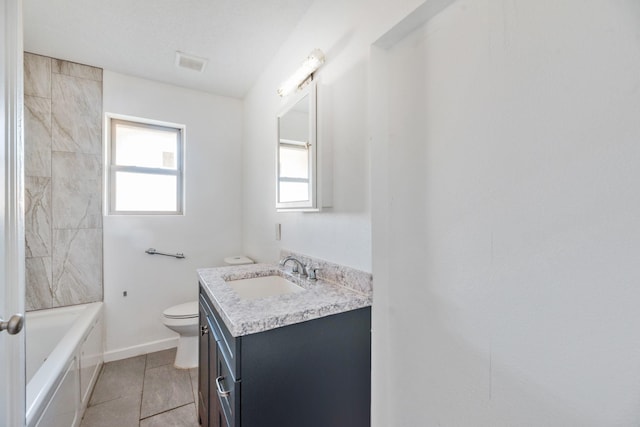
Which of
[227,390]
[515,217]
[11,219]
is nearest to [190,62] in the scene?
[11,219]

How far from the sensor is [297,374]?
36.1 inches

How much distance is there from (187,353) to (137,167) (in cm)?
176

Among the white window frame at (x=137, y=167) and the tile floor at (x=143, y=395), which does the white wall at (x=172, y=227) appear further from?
the tile floor at (x=143, y=395)

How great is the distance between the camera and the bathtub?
112 cm

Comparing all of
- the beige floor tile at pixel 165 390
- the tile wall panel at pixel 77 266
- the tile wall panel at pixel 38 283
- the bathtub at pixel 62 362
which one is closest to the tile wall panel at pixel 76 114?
the tile wall panel at pixel 77 266

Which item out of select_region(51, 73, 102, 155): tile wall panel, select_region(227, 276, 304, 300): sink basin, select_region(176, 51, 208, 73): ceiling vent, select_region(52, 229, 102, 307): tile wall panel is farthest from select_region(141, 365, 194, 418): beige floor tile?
select_region(176, 51, 208, 73): ceiling vent

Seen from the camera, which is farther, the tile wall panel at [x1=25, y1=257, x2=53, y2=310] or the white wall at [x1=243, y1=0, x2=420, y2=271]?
the tile wall panel at [x1=25, y1=257, x2=53, y2=310]

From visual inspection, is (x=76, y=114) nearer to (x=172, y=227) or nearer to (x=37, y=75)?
(x=37, y=75)

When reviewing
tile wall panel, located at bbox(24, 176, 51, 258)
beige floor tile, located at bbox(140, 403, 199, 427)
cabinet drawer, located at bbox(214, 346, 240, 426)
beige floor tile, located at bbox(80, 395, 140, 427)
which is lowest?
beige floor tile, located at bbox(140, 403, 199, 427)

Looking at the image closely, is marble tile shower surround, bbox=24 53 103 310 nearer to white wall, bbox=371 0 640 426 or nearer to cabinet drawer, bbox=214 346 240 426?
cabinet drawer, bbox=214 346 240 426

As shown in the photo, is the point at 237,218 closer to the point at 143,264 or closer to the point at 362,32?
the point at 143,264

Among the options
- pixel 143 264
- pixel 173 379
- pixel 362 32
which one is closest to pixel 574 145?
pixel 362 32

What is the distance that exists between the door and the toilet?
122 centimetres

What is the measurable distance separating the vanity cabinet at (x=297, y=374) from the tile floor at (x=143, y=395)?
2.47 feet
